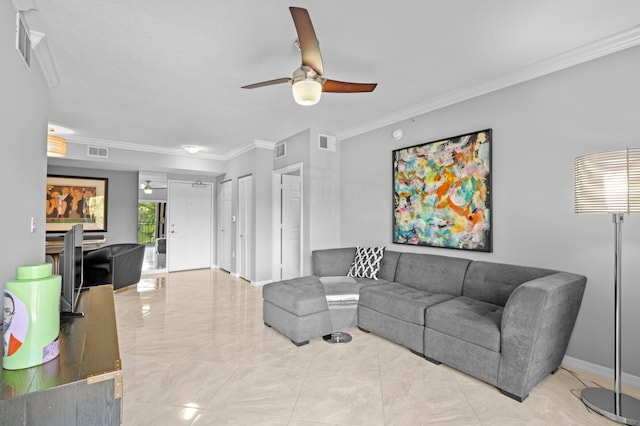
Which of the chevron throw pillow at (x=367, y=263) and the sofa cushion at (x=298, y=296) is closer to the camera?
the sofa cushion at (x=298, y=296)

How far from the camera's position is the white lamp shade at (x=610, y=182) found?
6.30 ft

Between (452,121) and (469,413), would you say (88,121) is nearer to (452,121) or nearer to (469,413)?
(452,121)

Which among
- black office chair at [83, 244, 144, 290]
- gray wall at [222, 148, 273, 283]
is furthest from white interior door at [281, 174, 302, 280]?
black office chair at [83, 244, 144, 290]

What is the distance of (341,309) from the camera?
131 inches

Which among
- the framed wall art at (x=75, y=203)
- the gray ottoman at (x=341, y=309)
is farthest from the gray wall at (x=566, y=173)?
the framed wall art at (x=75, y=203)

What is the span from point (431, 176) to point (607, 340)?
6.86 feet

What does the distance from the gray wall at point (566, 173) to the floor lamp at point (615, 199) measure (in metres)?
0.44

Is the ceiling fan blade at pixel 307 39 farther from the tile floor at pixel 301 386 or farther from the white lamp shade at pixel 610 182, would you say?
the tile floor at pixel 301 386

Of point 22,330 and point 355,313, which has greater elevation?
point 22,330

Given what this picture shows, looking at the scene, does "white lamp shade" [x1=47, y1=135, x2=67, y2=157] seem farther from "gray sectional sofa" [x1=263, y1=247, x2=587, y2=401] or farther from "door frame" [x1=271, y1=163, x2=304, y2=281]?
"gray sectional sofa" [x1=263, y1=247, x2=587, y2=401]

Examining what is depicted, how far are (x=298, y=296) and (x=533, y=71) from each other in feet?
9.88

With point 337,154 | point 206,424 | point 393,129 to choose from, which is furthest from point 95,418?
point 337,154

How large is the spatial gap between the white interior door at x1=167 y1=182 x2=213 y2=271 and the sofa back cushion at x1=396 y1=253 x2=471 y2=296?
5061 mm

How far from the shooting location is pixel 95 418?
1143mm
